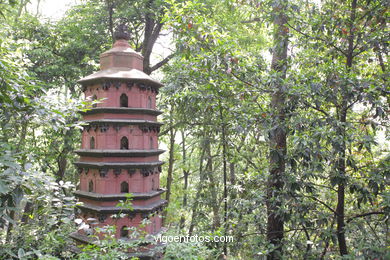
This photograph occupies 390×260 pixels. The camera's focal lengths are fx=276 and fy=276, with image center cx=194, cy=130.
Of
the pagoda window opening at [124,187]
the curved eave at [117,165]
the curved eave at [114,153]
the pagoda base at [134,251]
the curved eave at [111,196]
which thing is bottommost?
the pagoda base at [134,251]

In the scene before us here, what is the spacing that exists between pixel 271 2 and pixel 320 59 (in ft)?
4.23

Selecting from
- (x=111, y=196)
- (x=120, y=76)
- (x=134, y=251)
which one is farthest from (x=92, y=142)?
(x=134, y=251)

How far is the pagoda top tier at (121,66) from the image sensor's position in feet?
20.2

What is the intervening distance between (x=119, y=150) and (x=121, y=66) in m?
2.05

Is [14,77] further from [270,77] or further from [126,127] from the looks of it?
[270,77]

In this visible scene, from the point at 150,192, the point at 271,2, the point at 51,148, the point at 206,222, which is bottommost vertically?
the point at 206,222

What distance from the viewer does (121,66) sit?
21.5 feet

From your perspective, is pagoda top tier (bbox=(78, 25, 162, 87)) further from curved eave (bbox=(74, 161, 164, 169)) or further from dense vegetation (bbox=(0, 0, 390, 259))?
curved eave (bbox=(74, 161, 164, 169))

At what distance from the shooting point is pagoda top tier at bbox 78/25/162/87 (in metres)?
6.16

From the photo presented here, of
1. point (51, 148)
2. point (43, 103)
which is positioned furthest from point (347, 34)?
point (51, 148)

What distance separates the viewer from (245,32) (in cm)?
1016

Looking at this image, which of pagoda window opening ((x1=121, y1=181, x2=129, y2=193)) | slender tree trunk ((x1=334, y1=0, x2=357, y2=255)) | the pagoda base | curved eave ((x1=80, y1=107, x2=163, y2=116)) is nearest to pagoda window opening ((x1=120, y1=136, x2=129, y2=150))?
curved eave ((x1=80, y1=107, x2=163, y2=116))

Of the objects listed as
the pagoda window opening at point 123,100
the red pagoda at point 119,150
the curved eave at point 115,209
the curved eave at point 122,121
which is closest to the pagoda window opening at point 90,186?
the red pagoda at point 119,150

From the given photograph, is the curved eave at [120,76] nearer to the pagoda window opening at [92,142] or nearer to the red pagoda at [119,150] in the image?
the red pagoda at [119,150]
